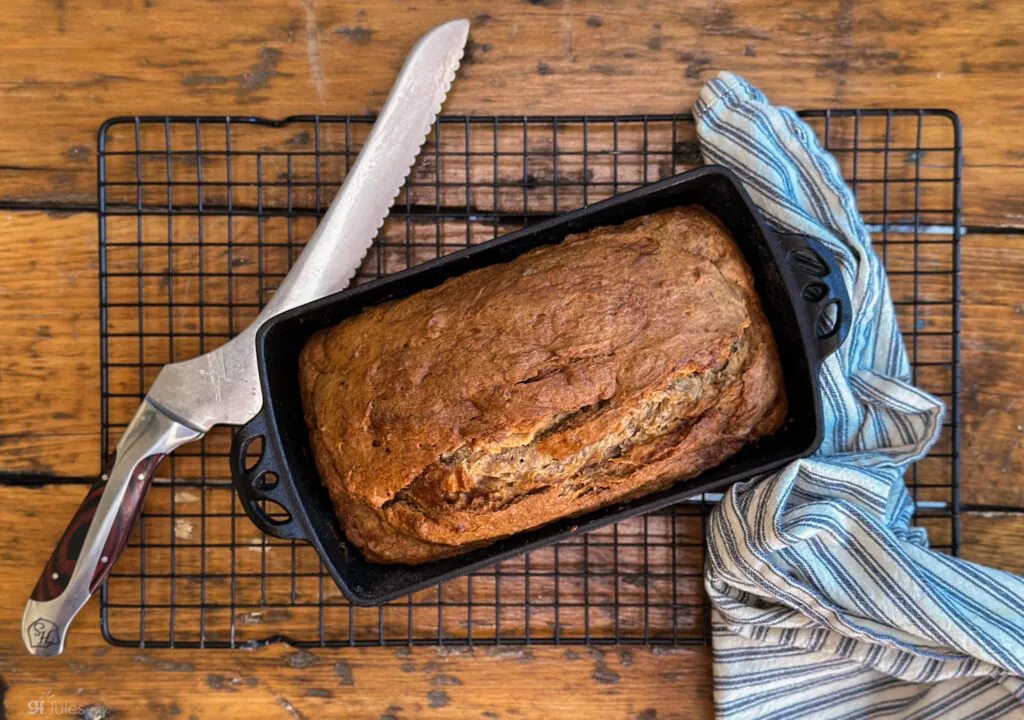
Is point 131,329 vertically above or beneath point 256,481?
above

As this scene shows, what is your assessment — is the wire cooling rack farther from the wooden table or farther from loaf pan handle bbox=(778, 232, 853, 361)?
loaf pan handle bbox=(778, 232, 853, 361)

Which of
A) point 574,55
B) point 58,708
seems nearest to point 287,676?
point 58,708

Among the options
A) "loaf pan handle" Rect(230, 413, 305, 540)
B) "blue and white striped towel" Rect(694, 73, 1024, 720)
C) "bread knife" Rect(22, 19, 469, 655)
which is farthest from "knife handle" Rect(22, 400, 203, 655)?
"blue and white striped towel" Rect(694, 73, 1024, 720)

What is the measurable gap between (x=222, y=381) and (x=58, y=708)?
777 mm

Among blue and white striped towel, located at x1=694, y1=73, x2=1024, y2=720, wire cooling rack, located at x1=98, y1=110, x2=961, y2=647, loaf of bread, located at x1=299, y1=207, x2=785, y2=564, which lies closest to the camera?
loaf of bread, located at x1=299, y1=207, x2=785, y2=564

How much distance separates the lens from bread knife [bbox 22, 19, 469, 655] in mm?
1299

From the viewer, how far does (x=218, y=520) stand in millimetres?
1463

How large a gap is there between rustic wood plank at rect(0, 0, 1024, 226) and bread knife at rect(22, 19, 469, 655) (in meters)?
0.13

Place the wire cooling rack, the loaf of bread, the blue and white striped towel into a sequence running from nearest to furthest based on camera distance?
the loaf of bread
the blue and white striped towel
the wire cooling rack

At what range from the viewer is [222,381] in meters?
1.30

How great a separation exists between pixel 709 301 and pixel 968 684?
0.87 metres

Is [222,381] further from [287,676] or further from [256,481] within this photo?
[287,676]

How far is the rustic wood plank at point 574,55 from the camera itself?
4.72ft

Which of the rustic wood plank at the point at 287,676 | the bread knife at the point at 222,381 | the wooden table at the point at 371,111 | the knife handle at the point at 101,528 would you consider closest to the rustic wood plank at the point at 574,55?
the wooden table at the point at 371,111
